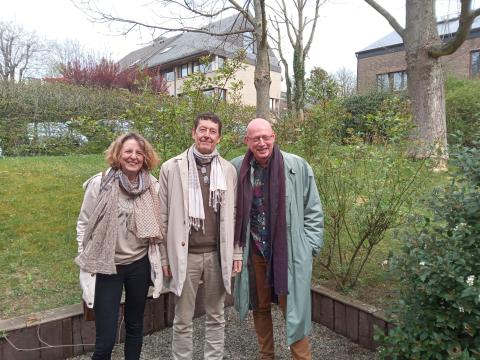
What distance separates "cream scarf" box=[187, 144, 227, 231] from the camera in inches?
104

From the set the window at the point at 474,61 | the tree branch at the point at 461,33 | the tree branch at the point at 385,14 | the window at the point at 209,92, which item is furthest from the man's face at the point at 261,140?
the window at the point at 474,61

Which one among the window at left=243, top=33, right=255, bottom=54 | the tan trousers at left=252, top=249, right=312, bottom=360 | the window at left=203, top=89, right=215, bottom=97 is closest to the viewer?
the tan trousers at left=252, top=249, right=312, bottom=360

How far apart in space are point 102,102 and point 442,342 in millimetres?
12620

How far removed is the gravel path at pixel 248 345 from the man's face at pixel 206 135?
1.70 metres

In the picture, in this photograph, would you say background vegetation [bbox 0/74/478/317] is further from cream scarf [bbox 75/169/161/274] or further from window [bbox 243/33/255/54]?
window [bbox 243/33/255/54]

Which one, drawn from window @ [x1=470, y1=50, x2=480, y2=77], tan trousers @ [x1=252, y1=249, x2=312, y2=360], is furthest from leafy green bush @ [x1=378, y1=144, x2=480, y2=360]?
window @ [x1=470, y1=50, x2=480, y2=77]

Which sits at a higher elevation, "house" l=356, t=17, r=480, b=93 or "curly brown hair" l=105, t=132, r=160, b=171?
"house" l=356, t=17, r=480, b=93

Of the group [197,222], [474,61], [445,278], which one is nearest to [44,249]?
[197,222]

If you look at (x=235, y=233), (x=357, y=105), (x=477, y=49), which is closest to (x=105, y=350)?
(x=235, y=233)

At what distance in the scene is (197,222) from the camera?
2.65m

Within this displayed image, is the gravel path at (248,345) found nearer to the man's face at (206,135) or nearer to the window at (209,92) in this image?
the man's face at (206,135)

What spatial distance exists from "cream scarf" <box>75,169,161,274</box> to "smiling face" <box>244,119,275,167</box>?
75 centimetres

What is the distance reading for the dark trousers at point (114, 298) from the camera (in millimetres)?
2514

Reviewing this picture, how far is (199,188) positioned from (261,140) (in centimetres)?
52
